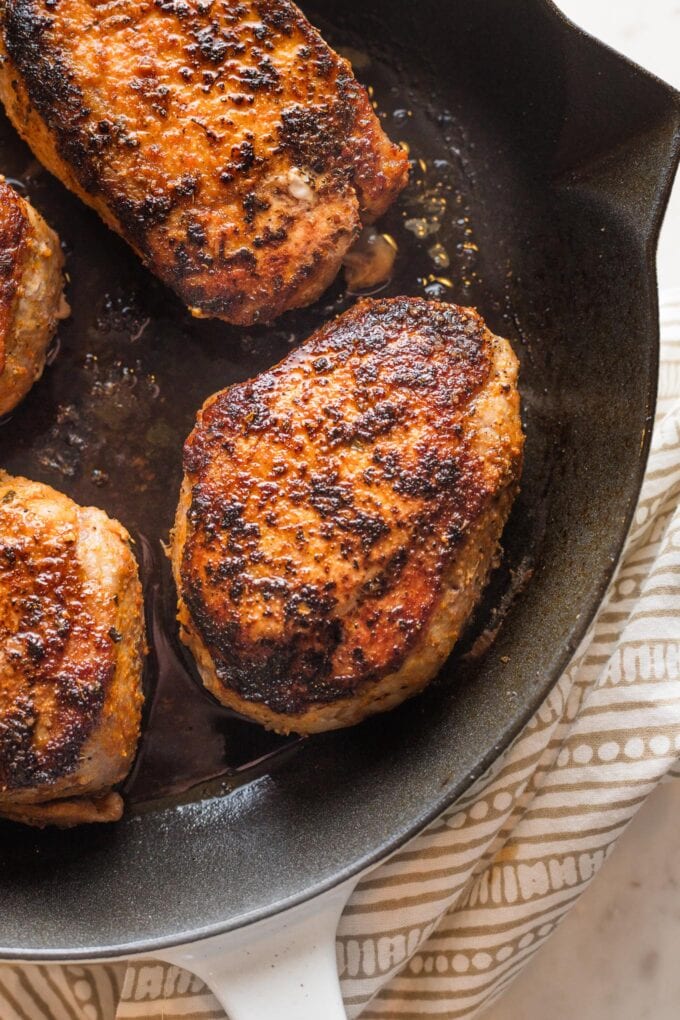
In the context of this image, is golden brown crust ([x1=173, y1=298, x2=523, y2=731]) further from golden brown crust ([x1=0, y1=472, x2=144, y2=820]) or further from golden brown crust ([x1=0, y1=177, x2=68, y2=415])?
golden brown crust ([x1=0, y1=177, x2=68, y2=415])

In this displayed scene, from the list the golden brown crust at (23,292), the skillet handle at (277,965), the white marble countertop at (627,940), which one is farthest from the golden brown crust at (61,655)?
the white marble countertop at (627,940)

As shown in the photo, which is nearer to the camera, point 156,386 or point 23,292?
point 23,292

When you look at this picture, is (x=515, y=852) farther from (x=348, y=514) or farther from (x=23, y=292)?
(x=23, y=292)

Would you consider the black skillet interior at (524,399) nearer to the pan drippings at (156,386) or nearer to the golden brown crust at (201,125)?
the pan drippings at (156,386)

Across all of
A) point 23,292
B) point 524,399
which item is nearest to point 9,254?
point 23,292

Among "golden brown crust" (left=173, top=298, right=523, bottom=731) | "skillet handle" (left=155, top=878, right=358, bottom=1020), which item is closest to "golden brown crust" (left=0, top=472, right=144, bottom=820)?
"golden brown crust" (left=173, top=298, right=523, bottom=731)
